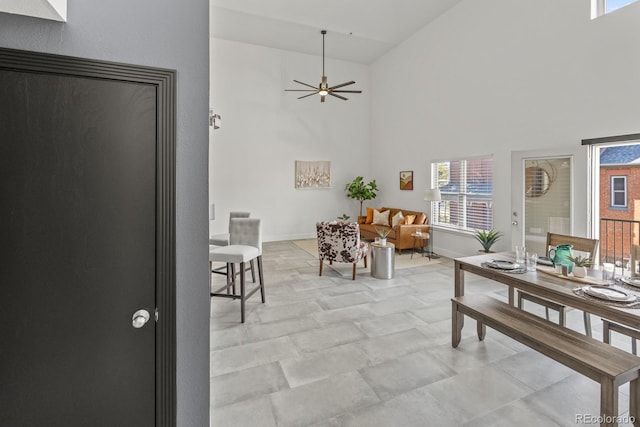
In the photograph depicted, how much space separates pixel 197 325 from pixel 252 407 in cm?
98

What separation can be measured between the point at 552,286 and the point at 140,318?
2558 mm

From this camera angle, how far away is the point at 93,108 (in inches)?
46.4

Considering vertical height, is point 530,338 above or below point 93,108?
below

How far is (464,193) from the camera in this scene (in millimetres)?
6070

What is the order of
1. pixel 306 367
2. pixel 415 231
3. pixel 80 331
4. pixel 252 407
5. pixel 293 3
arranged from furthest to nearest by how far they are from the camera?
pixel 415 231
pixel 293 3
pixel 306 367
pixel 252 407
pixel 80 331

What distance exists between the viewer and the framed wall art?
8.20 m

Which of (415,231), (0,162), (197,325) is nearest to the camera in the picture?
(0,162)

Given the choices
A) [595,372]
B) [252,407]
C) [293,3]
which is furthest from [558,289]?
[293,3]

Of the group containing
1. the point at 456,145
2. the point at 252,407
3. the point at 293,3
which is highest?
the point at 293,3

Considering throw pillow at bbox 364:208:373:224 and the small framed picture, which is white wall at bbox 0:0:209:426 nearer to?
the small framed picture

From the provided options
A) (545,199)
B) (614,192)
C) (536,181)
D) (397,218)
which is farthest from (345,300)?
(614,192)

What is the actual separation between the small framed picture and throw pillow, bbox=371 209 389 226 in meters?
0.79

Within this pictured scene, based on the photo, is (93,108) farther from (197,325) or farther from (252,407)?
(252,407)

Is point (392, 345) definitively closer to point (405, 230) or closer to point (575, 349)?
point (575, 349)
